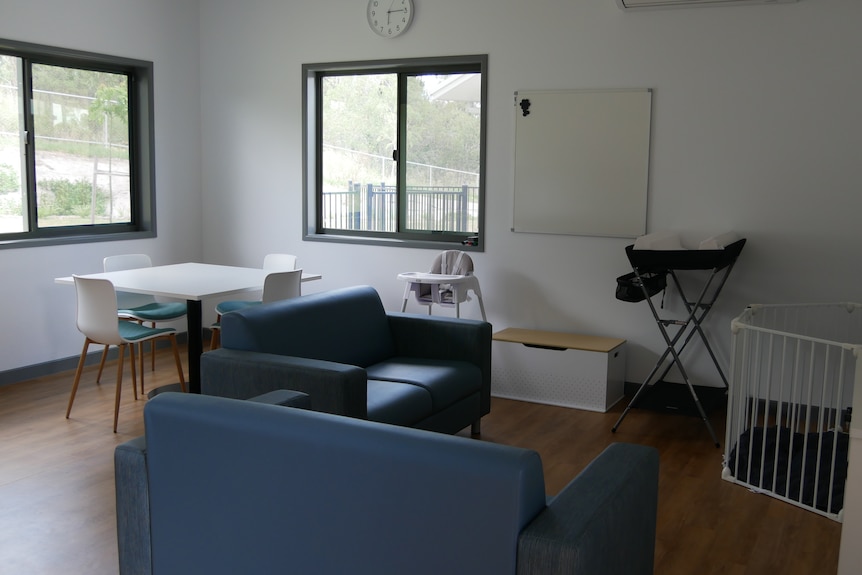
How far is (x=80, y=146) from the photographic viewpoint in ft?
20.0

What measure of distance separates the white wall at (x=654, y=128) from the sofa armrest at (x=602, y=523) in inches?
121

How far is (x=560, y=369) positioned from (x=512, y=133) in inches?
64.3

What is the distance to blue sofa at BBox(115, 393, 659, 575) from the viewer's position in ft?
6.30

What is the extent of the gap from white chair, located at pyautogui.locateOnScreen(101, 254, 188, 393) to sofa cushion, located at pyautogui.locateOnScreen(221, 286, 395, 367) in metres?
1.55

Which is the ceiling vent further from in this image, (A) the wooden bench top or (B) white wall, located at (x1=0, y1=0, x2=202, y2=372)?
(B) white wall, located at (x1=0, y1=0, x2=202, y2=372)

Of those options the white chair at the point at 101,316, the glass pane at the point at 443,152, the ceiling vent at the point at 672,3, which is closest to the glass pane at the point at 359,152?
the glass pane at the point at 443,152

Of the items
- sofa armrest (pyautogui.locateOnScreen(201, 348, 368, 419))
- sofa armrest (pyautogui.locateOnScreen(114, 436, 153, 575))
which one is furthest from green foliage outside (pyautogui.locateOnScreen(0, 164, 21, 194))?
sofa armrest (pyautogui.locateOnScreen(114, 436, 153, 575))

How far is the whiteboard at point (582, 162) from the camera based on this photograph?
17.6ft

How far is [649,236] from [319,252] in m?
2.70

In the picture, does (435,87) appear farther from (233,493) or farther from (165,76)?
(233,493)

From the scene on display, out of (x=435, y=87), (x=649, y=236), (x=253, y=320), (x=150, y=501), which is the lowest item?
(x=150, y=501)

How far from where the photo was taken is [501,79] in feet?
18.7

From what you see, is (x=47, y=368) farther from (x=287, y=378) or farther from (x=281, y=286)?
(x=287, y=378)

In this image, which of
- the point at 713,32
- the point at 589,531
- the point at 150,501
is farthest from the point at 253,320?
the point at 713,32
